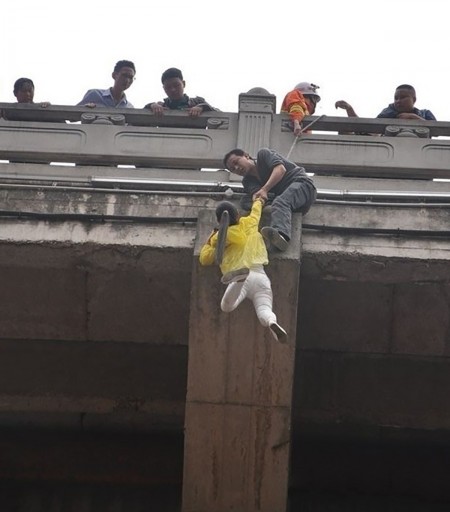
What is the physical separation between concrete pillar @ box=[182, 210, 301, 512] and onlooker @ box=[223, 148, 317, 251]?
15 centimetres

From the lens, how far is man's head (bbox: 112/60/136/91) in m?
9.43

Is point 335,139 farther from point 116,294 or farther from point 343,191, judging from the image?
point 116,294

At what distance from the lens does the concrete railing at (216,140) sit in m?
8.27

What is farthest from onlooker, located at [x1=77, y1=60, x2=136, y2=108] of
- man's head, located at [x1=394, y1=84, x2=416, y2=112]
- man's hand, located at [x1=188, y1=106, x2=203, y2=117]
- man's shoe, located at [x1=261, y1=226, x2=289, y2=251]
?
man's shoe, located at [x1=261, y1=226, x2=289, y2=251]

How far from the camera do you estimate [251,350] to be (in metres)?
6.40

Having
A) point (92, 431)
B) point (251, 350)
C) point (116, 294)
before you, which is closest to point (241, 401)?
point (251, 350)

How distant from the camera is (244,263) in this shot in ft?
20.1

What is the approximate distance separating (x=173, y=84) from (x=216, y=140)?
3.51 ft

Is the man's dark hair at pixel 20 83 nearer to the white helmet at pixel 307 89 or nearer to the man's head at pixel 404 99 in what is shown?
the white helmet at pixel 307 89

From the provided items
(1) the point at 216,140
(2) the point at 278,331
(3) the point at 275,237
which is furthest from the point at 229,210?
(1) the point at 216,140

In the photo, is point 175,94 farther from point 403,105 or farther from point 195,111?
point 403,105

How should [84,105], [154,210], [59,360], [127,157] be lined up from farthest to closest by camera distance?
1. [84,105]
2. [127,157]
3. [59,360]
4. [154,210]

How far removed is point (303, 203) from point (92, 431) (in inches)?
111

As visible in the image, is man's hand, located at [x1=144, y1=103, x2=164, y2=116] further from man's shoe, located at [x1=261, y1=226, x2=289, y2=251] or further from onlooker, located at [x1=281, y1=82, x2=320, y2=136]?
man's shoe, located at [x1=261, y1=226, x2=289, y2=251]
